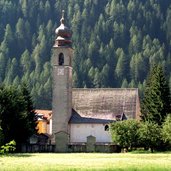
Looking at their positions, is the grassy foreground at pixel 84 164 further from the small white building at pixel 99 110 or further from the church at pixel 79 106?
the small white building at pixel 99 110

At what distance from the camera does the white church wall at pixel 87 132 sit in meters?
95.2

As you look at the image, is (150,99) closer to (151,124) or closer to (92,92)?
(151,124)

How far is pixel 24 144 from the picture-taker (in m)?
80.7

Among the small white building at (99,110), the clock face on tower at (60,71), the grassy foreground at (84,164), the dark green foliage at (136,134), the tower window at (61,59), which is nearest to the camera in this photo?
the grassy foreground at (84,164)

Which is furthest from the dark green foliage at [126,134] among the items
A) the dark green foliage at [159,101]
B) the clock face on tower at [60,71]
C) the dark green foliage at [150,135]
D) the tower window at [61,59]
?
the tower window at [61,59]

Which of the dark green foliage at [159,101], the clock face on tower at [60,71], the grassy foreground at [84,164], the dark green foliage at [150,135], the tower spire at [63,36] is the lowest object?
the grassy foreground at [84,164]

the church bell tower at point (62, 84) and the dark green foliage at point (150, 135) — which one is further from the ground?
the church bell tower at point (62, 84)

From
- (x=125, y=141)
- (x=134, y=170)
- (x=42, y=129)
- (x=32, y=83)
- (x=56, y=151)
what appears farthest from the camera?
(x=32, y=83)

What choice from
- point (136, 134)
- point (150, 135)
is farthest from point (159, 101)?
point (150, 135)

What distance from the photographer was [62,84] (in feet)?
317

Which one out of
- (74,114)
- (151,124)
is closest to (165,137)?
(151,124)

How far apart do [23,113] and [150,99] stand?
1823 cm

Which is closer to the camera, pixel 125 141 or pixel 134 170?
pixel 134 170

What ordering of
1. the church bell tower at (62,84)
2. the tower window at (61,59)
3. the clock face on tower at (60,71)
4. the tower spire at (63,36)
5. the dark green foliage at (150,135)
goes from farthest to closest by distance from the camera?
the tower window at (61,59)
the tower spire at (63,36)
the clock face on tower at (60,71)
the church bell tower at (62,84)
the dark green foliage at (150,135)
